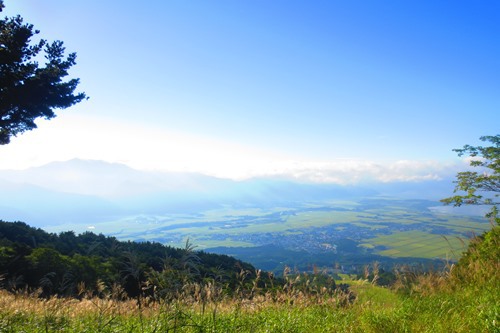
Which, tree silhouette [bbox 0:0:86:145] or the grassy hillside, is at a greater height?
tree silhouette [bbox 0:0:86:145]

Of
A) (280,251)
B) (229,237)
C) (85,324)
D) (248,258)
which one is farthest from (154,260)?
(229,237)

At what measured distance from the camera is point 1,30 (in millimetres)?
12305

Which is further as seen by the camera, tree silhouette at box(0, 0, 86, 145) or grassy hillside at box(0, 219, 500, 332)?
tree silhouette at box(0, 0, 86, 145)

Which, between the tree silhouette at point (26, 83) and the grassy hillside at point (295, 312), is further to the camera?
the tree silhouette at point (26, 83)

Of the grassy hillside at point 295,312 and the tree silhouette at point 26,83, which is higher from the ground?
the tree silhouette at point 26,83

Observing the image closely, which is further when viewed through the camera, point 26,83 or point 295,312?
point 26,83

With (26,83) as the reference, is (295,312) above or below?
below

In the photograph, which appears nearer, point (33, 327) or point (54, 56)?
point (33, 327)

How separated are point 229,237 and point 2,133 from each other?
4737 inches

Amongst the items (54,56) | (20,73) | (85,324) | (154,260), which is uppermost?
(54,56)

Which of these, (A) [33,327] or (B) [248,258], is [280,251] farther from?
(A) [33,327]

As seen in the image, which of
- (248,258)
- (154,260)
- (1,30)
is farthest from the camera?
(248,258)

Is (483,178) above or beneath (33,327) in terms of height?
above

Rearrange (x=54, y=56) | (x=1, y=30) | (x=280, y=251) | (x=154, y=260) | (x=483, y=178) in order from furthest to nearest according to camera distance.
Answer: (x=280, y=251) → (x=154, y=260) → (x=483, y=178) → (x=54, y=56) → (x=1, y=30)
